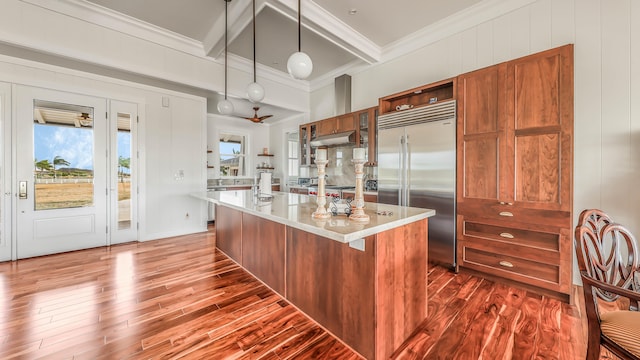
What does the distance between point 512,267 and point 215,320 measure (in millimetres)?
2807

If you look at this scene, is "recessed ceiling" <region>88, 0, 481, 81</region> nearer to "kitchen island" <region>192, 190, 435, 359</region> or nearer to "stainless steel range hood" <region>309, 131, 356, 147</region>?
"stainless steel range hood" <region>309, 131, 356, 147</region>

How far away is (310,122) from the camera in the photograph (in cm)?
554

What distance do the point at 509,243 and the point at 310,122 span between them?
14.0 feet

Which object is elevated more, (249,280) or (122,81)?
(122,81)

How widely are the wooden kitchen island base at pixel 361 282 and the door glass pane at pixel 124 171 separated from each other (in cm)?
324

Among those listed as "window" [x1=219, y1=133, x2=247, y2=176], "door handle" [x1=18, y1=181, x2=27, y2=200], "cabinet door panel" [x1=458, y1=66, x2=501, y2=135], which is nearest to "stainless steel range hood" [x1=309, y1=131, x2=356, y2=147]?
"cabinet door panel" [x1=458, y1=66, x2=501, y2=135]

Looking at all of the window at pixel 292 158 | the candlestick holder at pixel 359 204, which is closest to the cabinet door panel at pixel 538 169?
the candlestick holder at pixel 359 204

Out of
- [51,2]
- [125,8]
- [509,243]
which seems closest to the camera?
[509,243]

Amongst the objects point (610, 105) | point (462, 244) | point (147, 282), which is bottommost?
point (147, 282)

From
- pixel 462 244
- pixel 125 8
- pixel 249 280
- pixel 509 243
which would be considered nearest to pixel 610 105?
pixel 509 243

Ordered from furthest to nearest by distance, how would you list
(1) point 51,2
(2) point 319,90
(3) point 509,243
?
(2) point 319,90 < (1) point 51,2 < (3) point 509,243

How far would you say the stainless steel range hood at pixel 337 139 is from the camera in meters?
4.37

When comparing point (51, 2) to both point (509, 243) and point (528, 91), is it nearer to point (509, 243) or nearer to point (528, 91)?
point (528, 91)

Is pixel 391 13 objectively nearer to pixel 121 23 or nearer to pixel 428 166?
pixel 428 166
